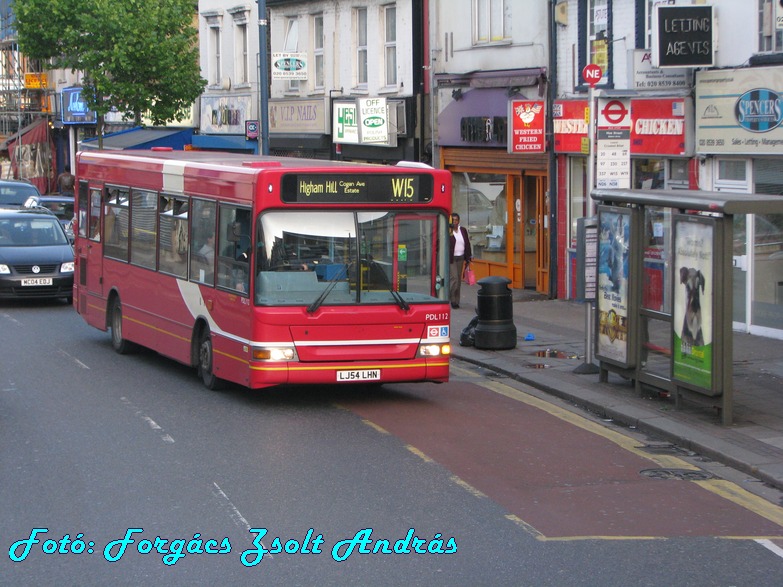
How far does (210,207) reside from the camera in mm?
13430

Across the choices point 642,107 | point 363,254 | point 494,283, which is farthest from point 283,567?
point 642,107

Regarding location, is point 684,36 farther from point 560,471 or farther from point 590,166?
point 560,471

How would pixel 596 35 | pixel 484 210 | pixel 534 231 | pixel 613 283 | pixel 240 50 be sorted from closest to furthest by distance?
1. pixel 613 283
2. pixel 596 35
3. pixel 534 231
4. pixel 484 210
5. pixel 240 50

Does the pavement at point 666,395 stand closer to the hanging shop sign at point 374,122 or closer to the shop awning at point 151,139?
the hanging shop sign at point 374,122

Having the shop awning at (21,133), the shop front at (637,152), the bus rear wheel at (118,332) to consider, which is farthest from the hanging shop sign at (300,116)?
the shop awning at (21,133)

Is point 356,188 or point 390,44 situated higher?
point 390,44

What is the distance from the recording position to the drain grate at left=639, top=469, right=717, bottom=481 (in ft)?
32.4

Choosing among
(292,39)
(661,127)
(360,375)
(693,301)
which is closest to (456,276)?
(661,127)

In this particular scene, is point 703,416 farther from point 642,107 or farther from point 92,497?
point 642,107

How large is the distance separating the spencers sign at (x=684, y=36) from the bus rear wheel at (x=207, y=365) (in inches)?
333

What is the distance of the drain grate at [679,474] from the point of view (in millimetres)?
9867

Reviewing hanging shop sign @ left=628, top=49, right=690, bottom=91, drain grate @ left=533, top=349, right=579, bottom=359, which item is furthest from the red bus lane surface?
hanging shop sign @ left=628, top=49, right=690, bottom=91

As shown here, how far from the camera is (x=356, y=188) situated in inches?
486

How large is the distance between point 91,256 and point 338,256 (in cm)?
671
